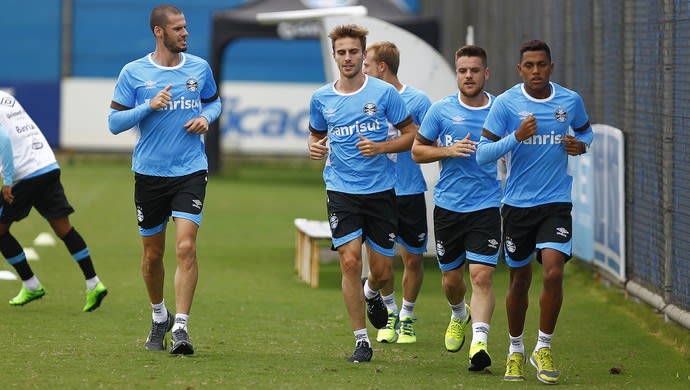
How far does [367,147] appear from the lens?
907 centimetres

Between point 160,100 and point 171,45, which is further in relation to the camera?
point 171,45

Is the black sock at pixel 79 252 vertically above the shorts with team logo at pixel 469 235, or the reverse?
the shorts with team logo at pixel 469 235

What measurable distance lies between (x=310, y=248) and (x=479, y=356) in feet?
16.9

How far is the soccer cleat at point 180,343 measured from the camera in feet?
30.0

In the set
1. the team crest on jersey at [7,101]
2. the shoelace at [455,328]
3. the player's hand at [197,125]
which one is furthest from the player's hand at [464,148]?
the team crest on jersey at [7,101]

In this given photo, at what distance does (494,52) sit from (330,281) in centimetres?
889

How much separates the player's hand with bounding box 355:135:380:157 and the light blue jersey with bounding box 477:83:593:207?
777mm

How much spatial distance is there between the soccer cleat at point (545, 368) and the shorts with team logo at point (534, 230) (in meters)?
0.57

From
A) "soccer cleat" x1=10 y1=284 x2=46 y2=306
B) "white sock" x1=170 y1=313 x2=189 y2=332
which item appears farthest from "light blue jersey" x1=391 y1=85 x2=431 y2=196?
"soccer cleat" x1=10 y1=284 x2=46 y2=306

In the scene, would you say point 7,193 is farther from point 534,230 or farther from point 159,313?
point 534,230

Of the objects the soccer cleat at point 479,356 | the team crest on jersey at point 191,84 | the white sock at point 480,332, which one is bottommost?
the soccer cleat at point 479,356

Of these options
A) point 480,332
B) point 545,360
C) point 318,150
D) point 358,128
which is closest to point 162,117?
point 318,150

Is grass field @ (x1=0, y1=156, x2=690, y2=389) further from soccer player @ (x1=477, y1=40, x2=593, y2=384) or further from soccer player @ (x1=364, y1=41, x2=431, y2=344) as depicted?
soccer player @ (x1=477, y1=40, x2=593, y2=384)

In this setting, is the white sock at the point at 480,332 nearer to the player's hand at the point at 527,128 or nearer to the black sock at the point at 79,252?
the player's hand at the point at 527,128
